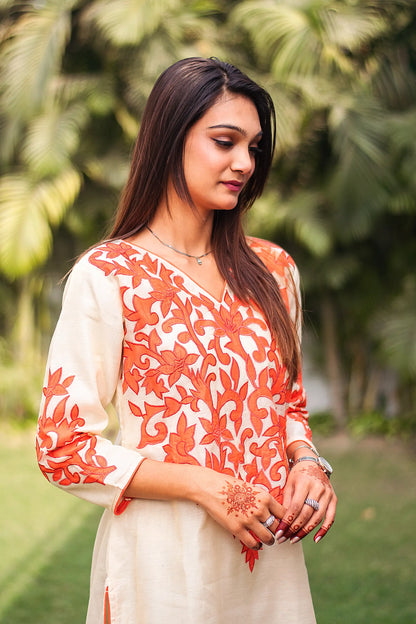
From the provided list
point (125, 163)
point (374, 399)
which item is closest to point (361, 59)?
point (125, 163)

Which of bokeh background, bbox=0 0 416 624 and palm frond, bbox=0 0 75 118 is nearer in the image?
bokeh background, bbox=0 0 416 624

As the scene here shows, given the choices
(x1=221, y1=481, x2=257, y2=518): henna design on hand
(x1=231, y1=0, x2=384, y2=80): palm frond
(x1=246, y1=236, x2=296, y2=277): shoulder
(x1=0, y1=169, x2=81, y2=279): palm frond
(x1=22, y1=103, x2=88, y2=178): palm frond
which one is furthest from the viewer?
(x1=0, y1=169, x2=81, y2=279): palm frond

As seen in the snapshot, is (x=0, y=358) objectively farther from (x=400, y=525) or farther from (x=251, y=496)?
(x=251, y=496)

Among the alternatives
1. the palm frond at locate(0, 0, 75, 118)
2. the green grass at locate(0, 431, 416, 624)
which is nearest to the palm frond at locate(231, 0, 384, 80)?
the palm frond at locate(0, 0, 75, 118)

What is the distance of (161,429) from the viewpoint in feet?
4.55

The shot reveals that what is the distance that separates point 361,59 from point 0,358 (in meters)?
4.38

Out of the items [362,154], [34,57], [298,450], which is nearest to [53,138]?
[34,57]

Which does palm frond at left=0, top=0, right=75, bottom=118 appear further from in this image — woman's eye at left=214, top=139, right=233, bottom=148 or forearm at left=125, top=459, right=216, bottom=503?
forearm at left=125, top=459, right=216, bottom=503

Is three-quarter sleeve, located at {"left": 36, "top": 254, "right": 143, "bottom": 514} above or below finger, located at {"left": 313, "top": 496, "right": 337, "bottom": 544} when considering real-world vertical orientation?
above

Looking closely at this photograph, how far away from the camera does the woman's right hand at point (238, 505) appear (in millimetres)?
1293

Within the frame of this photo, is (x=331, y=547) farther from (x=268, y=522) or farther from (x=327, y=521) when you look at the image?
(x=268, y=522)

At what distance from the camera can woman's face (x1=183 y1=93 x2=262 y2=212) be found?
1.44 meters

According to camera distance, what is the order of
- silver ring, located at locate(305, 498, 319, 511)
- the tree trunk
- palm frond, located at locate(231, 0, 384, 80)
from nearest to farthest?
silver ring, located at locate(305, 498, 319, 511)
palm frond, located at locate(231, 0, 384, 80)
the tree trunk

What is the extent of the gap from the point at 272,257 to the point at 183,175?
1.14 feet
